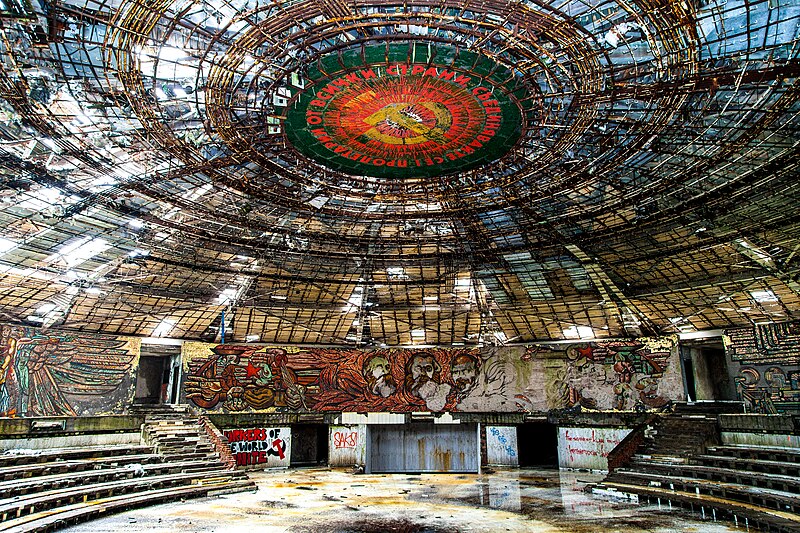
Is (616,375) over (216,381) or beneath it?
over

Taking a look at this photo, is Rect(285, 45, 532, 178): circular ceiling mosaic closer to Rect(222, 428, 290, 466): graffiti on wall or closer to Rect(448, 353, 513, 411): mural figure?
Rect(448, 353, 513, 411): mural figure

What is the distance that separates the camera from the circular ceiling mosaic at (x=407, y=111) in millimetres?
14922

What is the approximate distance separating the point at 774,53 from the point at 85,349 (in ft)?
112

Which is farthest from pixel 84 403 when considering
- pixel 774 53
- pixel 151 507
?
pixel 774 53

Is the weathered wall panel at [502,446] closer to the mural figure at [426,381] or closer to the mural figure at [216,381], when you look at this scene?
the mural figure at [426,381]

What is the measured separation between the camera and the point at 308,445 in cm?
4181

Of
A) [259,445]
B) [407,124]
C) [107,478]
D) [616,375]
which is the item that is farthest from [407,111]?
[259,445]

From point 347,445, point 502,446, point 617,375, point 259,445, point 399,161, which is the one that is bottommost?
point 502,446

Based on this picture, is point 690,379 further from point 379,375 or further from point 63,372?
point 63,372

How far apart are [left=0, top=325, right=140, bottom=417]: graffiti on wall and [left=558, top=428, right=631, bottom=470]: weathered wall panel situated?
26.4 m

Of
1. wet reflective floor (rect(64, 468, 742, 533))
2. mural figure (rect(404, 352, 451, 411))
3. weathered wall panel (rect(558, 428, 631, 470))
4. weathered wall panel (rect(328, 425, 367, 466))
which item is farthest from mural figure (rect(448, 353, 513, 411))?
wet reflective floor (rect(64, 468, 742, 533))

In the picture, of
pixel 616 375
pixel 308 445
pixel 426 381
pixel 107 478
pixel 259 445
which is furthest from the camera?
pixel 308 445

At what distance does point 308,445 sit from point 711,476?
27322mm

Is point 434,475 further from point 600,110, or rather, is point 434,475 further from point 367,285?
point 600,110
